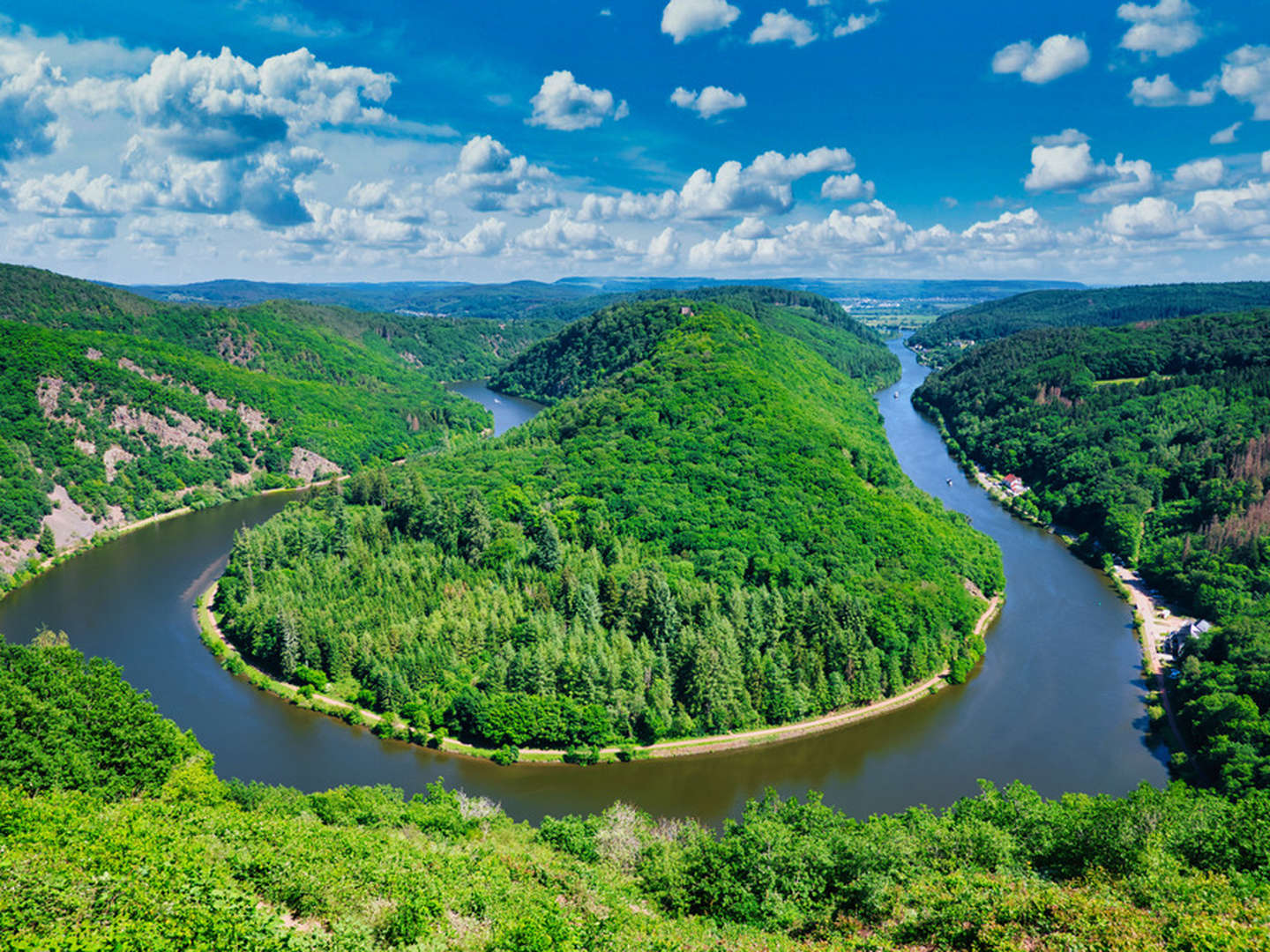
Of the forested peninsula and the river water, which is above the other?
the forested peninsula

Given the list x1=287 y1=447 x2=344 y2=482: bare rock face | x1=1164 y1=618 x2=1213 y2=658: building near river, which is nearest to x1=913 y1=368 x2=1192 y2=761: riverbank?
x1=1164 y1=618 x2=1213 y2=658: building near river

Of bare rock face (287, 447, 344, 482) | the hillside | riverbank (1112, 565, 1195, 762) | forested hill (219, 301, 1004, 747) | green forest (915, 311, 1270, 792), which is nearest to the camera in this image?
green forest (915, 311, 1270, 792)

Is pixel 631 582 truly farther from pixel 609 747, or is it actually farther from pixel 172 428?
pixel 172 428

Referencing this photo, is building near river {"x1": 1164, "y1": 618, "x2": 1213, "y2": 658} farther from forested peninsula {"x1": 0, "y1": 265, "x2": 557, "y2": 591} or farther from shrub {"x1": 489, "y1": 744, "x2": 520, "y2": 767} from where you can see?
forested peninsula {"x1": 0, "y1": 265, "x2": 557, "y2": 591}

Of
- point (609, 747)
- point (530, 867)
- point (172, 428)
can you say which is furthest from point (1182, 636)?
point (172, 428)

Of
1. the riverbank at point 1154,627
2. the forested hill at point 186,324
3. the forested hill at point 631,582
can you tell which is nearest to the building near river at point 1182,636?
the riverbank at point 1154,627

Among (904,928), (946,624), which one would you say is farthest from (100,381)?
(904,928)

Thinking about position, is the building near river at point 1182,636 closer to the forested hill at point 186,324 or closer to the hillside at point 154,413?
the hillside at point 154,413
